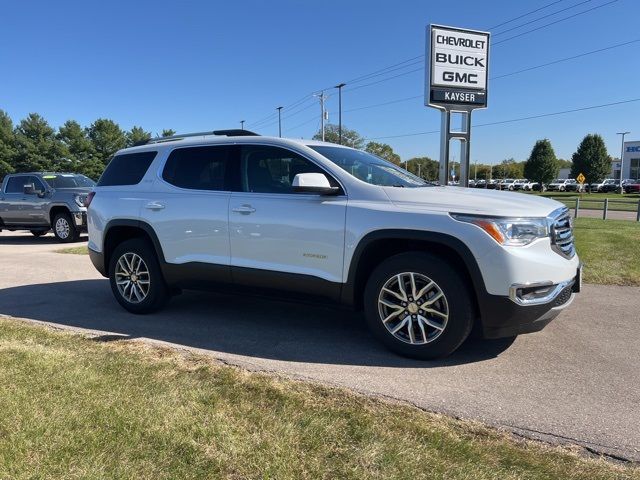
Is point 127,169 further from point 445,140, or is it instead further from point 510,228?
point 445,140

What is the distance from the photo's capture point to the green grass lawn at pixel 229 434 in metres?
2.65

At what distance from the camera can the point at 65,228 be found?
1451 centimetres

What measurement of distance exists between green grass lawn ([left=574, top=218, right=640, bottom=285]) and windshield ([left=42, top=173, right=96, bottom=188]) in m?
13.2

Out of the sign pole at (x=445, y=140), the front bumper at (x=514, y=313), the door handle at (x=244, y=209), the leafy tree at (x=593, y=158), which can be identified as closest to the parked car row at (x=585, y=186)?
the leafy tree at (x=593, y=158)

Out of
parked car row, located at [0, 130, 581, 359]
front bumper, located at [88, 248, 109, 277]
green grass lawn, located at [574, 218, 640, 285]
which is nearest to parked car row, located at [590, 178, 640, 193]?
green grass lawn, located at [574, 218, 640, 285]

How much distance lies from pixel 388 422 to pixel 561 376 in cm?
167

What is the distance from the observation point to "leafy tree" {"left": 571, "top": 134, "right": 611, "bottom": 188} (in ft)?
181

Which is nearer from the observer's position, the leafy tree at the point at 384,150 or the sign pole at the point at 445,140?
the sign pole at the point at 445,140

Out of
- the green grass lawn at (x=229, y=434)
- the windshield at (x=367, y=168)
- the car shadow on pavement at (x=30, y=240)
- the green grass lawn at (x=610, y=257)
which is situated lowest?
the car shadow on pavement at (x=30, y=240)

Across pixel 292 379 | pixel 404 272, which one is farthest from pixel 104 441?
pixel 404 272

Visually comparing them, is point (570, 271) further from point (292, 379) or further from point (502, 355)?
point (292, 379)

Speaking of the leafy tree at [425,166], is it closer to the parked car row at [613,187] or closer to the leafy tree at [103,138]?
the parked car row at [613,187]

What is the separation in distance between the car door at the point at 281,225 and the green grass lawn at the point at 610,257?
4.74 metres

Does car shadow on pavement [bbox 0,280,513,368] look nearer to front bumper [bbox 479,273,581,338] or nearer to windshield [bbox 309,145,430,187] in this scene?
front bumper [bbox 479,273,581,338]
